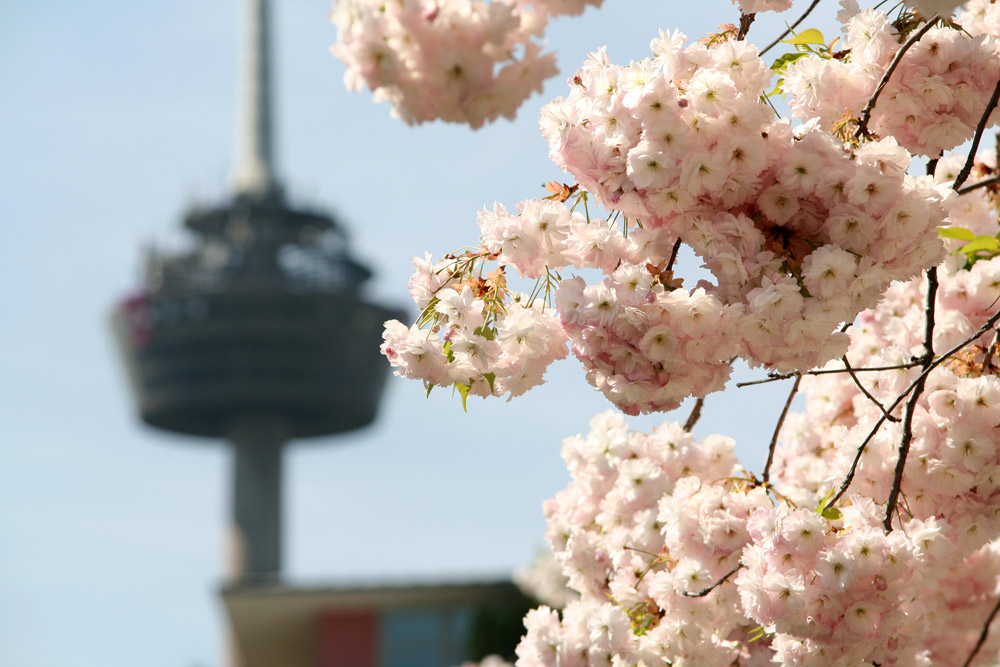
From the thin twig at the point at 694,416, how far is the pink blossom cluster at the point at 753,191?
1.25 m

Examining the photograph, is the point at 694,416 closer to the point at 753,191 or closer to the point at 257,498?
the point at 753,191

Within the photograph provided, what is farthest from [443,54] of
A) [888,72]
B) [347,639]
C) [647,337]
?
[347,639]

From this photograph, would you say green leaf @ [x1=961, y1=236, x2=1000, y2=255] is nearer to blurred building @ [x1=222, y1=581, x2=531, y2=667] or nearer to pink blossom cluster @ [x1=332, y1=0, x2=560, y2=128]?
pink blossom cluster @ [x1=332, y1=0, x2=560, y2=128]

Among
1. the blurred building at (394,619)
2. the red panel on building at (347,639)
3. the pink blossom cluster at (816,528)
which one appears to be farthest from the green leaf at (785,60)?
the red panel on building at (347,639)

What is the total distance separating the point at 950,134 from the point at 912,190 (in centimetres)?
58

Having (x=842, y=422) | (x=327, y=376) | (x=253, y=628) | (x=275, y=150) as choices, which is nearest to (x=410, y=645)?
(x=253, y=628)

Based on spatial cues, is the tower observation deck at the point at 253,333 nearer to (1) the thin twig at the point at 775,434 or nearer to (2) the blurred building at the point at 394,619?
(2) the blurred building at the point at 394,619

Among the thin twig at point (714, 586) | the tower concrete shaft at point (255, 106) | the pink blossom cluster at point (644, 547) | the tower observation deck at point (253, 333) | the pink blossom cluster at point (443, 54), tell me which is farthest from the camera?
the tower concrete shaft at point (255, 106)

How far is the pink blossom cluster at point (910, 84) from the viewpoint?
311 cm

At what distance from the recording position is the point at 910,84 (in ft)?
10.3

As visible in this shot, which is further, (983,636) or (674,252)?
(983,636)

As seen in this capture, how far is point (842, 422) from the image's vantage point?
14.1 feet

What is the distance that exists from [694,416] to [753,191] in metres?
1.40

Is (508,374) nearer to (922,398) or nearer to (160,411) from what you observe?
(922,398)
